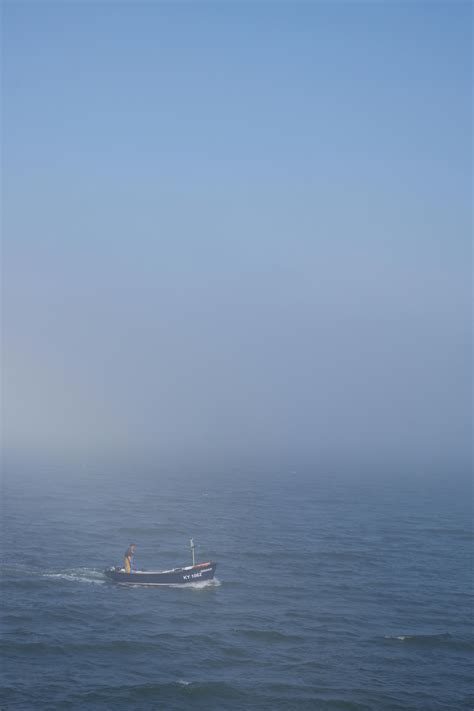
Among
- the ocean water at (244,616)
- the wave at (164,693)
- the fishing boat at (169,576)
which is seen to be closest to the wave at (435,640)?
the ocean water at (244,616)

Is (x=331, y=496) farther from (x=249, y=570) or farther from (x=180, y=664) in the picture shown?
(x=180, y=664)

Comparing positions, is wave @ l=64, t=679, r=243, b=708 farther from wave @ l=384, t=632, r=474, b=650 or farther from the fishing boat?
the fishing boat

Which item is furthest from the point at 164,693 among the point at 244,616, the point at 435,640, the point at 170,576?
the point at 435,640

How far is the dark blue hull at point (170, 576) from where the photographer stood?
9038 cm

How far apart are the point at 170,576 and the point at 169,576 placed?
5.8 inches

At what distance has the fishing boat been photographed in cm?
9038

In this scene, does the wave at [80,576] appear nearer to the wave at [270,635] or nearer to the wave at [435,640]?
the wave at [270,635]

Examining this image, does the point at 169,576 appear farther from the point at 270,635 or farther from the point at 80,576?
the point at 270,635

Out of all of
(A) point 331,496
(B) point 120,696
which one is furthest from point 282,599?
(A) point 331,496

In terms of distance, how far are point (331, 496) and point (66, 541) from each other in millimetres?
88401

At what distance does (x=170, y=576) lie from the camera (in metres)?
90.8

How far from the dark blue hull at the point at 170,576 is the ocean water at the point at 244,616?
1.29 meters

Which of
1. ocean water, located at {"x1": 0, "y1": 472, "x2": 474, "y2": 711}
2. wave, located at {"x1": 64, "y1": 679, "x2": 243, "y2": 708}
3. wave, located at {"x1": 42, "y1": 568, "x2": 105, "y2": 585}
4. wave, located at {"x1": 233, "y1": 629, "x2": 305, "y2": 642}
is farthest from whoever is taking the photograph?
wave, located at {"x1": 42, "y1": 568, "x2": 105, "y2": 585}

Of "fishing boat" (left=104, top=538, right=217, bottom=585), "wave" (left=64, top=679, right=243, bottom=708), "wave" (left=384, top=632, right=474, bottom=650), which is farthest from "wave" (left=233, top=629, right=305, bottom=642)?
"fishing boat" (left=104, top=538, right=217, bottom=585)
